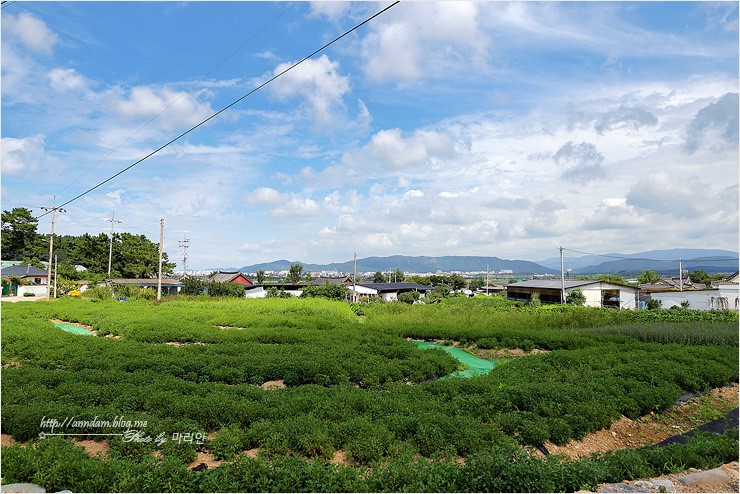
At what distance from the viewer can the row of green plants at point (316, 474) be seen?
4.84 metres

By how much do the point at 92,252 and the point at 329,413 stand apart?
64.9 meters

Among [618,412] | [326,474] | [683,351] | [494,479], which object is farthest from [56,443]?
[683,351]

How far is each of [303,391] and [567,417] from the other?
482 centimetres

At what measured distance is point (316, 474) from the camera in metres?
4.94

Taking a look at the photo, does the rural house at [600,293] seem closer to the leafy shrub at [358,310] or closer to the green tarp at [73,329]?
the leafy shrub at [358,310]

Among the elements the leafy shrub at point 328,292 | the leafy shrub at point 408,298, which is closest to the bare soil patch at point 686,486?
the leafy shrub at point 328,292

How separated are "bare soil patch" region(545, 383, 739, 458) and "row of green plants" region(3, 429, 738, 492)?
129cm

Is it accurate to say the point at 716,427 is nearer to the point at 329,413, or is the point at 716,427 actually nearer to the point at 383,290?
the point at 329,413

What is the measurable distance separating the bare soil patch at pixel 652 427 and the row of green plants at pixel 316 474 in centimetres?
129

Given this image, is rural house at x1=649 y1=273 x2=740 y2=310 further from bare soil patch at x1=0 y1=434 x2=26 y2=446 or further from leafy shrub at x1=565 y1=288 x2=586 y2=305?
bare soil patch at x1=0 y1=434 x2=26 y2=446

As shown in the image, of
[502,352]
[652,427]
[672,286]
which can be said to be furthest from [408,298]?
[672,286]

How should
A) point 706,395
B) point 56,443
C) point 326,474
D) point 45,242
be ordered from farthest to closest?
point 45,242, point 706,395, point 56,443, point 326,474

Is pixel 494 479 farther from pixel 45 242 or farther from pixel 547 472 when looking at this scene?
pixel 45 242

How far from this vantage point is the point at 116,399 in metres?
7.51
